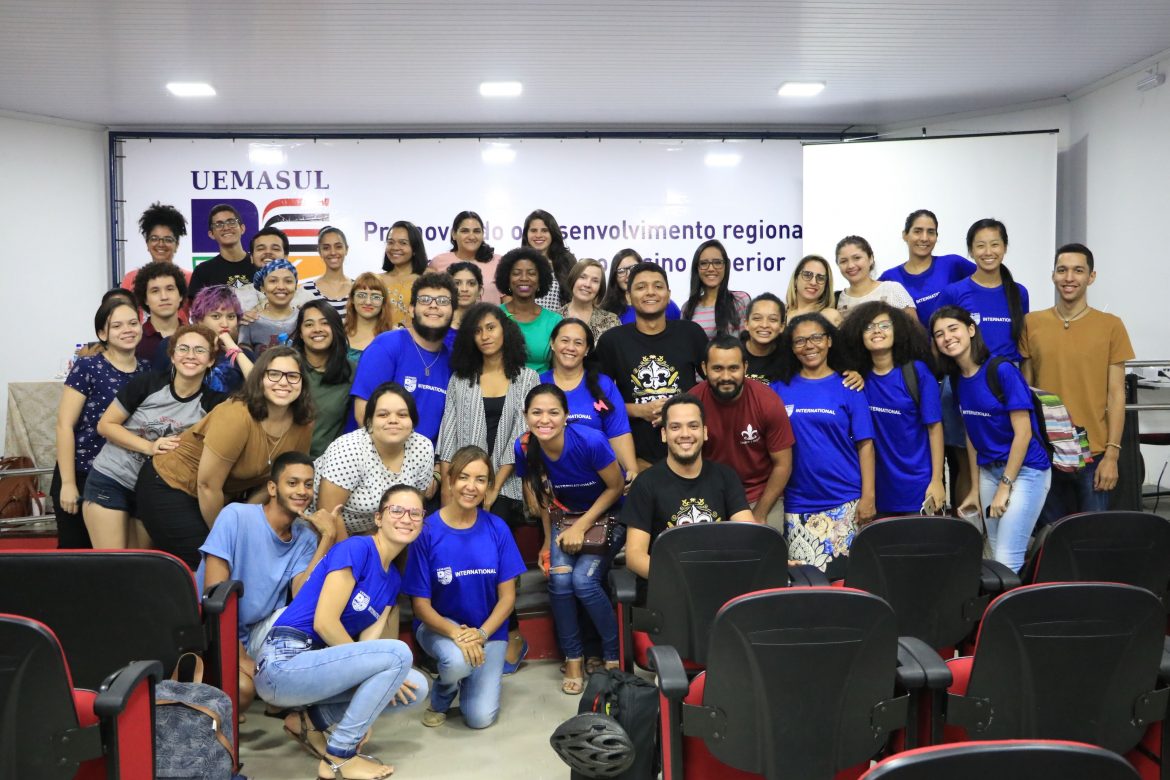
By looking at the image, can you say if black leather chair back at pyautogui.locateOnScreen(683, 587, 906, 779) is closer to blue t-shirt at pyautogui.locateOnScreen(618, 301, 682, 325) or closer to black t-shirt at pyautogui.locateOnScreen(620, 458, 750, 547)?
black t-shirt at pyautogui.locateOnScreen(620, 458, 750, 547)

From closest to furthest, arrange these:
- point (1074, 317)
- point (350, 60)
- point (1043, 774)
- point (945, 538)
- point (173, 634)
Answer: point (1043, 774) → point (173, 634) → point (945, 538) → point (1074, 317) → point (350, 60)

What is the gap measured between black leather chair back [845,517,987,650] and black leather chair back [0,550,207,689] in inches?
77.2

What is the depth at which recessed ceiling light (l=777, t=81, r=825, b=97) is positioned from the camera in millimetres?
6781

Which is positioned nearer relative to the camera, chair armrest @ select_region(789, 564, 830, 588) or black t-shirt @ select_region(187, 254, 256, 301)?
chair armrest @ select_region(789, 564, 830, 588)

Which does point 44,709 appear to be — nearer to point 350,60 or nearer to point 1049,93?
point 350,60

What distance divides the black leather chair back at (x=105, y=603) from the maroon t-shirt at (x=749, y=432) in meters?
2.06

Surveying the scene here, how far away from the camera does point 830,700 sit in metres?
2.08

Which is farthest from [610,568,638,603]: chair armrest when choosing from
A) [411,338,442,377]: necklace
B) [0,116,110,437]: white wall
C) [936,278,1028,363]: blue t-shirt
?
[0,116,110,437]: white wall

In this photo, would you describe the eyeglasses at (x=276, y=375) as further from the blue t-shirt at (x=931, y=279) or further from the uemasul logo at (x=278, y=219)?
the uemasul logo at (x=278, y=219)

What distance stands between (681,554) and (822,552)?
1150 millimetres

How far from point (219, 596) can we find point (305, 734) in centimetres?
71

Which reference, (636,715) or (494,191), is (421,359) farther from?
(494,191)

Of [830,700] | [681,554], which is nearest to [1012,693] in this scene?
[830,700]

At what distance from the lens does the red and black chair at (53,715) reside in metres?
1.94
